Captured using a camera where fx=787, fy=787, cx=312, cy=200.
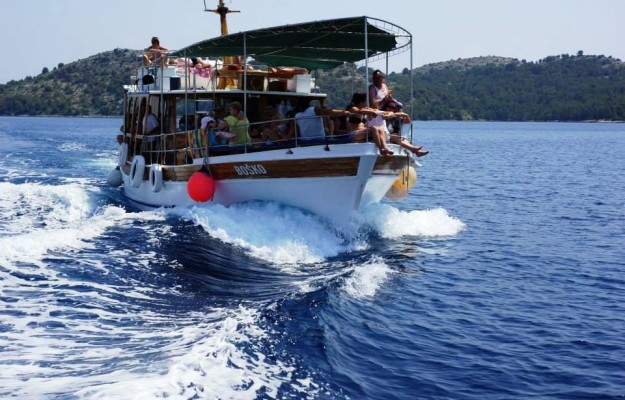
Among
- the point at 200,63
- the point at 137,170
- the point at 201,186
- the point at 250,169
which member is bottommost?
the point at 201,186

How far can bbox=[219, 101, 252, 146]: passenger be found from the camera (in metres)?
16.4

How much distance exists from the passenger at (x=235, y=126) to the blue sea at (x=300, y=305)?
4.66 ft

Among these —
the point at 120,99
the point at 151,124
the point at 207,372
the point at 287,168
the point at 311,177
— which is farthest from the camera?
the point at 120,99

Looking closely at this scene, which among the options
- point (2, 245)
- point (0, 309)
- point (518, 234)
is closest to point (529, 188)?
point (518, 234)


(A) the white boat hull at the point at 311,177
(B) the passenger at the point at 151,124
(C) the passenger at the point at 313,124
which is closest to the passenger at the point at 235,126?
(A) the white boat hull at the point at 311,177

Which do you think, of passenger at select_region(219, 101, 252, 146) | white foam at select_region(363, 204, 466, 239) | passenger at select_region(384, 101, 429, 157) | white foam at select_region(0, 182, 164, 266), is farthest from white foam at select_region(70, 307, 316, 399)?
white foam at select_region(363, 204, 466, 239)

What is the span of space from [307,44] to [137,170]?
Answer: 5.70 metres

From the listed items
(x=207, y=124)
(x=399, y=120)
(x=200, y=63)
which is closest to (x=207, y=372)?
(x=399, y=120)

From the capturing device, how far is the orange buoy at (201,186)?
53.5 feet

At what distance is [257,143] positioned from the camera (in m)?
15.8

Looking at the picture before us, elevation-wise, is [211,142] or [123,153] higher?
[211,142]

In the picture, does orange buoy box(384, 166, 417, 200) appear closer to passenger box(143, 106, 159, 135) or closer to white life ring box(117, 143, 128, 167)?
passenger box(143, 106, 159, 135)

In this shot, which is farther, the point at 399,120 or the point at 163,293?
the point at 399,120

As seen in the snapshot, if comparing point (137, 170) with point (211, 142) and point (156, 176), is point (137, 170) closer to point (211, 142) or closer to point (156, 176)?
point (156, 176)
